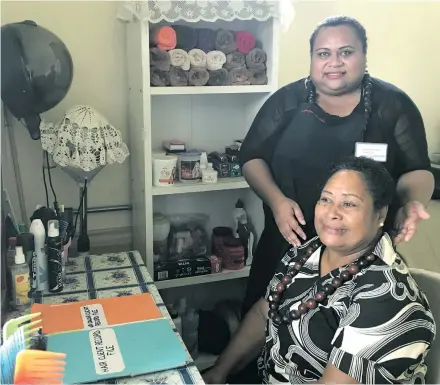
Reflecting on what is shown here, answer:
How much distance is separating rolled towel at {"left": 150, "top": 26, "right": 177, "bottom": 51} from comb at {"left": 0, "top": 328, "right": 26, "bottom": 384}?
3.49 ft

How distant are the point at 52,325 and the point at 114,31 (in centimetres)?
103

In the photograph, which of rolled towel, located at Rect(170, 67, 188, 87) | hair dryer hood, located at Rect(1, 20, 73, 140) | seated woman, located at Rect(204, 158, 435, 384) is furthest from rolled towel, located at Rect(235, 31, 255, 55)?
seated woman, located at Rect(204, 158, 435, 384)

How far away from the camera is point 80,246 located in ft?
5.63

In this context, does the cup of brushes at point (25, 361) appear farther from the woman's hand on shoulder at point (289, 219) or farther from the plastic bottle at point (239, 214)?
the plastic bottle at point (239, 214)

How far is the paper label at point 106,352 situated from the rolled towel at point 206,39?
0.99 m

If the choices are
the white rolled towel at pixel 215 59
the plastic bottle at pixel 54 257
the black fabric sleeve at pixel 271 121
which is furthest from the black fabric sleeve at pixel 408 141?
the plastic bottle at pixel 54 257

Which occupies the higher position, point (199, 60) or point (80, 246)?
point (199, 60)

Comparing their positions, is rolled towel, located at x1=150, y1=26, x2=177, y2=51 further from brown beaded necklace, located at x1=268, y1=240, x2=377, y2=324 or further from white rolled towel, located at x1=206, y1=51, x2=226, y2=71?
brown beaded necklace, located at x1=268, y1=240, x2=377, y2=324

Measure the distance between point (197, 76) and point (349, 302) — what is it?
2.94 feet

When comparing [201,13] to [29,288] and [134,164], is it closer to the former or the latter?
[134,164]

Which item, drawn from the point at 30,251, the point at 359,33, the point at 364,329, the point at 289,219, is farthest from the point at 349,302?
the point at 30,251

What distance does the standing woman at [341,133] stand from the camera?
134 centimetres

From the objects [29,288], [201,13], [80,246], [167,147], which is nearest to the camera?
[29,288]

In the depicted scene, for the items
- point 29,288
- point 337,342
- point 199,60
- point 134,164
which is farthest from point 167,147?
point 337,342
